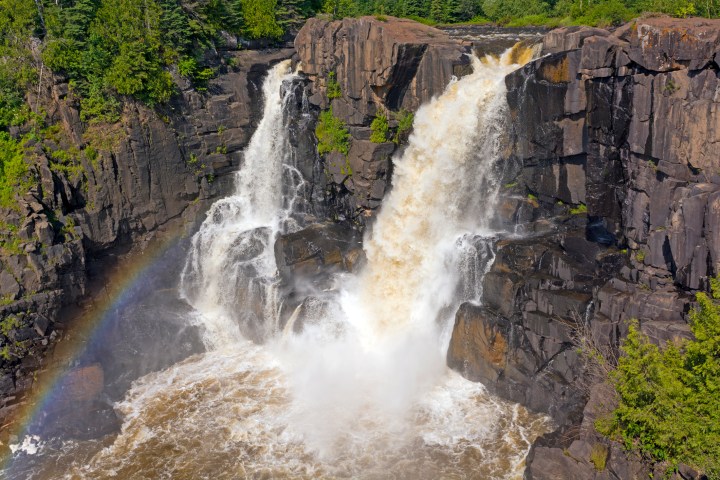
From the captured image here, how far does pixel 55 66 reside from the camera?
37719 mm

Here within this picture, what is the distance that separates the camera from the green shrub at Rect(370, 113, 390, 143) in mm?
36531

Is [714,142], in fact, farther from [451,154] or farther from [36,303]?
[36,303]

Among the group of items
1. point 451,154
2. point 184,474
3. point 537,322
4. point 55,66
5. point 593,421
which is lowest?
point 184,474

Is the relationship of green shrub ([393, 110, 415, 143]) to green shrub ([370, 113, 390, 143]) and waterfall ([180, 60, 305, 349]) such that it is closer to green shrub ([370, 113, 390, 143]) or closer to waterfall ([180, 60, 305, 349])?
green shrub ([370, 113, 390, 143])

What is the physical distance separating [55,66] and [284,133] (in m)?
14.0

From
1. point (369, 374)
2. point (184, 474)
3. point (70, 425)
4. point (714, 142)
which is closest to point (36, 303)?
point (70, 425)

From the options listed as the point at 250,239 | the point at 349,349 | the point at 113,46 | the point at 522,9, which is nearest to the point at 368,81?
the point at 250,239

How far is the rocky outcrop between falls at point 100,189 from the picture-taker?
31938 millimetres

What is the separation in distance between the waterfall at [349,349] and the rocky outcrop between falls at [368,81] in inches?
44.9

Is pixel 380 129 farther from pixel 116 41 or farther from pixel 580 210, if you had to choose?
pixel 116 41

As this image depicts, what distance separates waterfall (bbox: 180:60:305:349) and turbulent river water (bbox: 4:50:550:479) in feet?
0.30

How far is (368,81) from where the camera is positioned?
119 ft

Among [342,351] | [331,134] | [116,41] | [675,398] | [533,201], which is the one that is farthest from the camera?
[116,41]

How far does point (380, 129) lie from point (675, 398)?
22.3m
